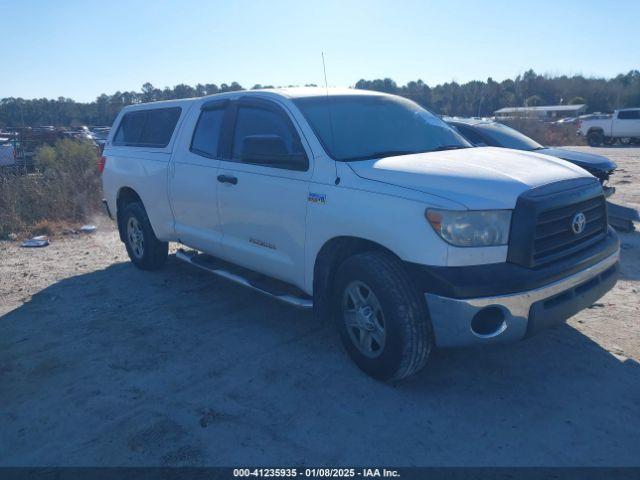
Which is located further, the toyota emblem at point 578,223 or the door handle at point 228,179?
the door handle at point 228,179

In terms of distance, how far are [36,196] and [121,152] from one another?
449cm

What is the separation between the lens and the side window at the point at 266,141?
441 cm

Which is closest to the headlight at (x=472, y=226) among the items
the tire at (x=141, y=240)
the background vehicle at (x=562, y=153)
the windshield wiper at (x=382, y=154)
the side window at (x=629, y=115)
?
the windshield wiper at (x=382, y=154)

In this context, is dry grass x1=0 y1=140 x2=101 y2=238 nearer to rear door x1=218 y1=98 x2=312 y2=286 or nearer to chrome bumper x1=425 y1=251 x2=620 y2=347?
rear door x1=218 y1=98 x2=312 y2=286

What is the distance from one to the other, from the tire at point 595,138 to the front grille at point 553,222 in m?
27.9

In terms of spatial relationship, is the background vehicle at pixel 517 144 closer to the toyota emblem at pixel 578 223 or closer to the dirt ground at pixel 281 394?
the dirt ground at pixel 281 394

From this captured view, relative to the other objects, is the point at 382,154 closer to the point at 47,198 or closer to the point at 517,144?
the point at 517,144

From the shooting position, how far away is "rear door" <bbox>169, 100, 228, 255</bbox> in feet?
17.5

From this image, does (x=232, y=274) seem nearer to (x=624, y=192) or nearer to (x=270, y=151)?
(x=270, y=151)

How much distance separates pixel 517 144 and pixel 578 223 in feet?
17.8

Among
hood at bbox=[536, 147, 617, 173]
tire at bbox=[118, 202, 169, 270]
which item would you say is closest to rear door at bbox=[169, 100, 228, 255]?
tire at bbox=[118, 202, 169, 270]

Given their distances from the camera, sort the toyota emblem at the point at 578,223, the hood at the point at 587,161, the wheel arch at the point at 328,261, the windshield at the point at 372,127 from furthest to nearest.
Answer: the hood at the point at 587,161
the windshield at the point at 372,127
the wheel arch at the point at 328,261
the toyota emblem at the point at 578,223

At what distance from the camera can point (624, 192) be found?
37.4 ft

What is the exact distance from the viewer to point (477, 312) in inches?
132
